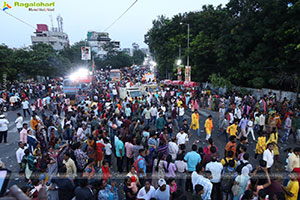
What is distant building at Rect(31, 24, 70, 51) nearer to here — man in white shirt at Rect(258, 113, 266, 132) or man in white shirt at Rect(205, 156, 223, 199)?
man in white shirt at Rect(258, 113, 266, 132)

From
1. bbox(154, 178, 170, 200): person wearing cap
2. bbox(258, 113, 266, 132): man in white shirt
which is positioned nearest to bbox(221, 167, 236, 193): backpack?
bbox(154, 178, 170, 200): person wearing cap

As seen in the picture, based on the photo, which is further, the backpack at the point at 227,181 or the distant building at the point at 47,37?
the distant building at the point at 47,37

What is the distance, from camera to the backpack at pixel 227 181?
4.66 m

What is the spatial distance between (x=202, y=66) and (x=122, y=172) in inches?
897

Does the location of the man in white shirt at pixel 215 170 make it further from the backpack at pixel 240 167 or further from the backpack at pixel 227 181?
the backpack at pixel 240 167

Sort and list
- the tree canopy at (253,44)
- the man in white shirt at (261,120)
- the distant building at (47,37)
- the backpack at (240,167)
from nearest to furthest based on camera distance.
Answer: the backpack at (240,167)
the man in white shirt at (261,120)
the tree canopy at (253,44)
the distant building at (47,37)

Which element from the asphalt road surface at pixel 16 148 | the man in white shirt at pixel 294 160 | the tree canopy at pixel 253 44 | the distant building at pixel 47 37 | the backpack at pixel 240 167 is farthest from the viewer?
the distant building at pixel 47 37

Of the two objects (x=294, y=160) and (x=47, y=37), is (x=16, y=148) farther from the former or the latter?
(x=47, y=37)

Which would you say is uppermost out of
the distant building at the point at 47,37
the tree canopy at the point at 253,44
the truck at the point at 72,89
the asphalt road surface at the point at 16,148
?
the distant building at the point at 47,37

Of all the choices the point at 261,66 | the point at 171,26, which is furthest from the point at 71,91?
the point at 171,26

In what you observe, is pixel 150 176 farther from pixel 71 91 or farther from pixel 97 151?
pixel 71 91

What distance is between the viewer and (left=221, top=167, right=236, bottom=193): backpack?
15.3 feet

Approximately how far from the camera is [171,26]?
Result: 34344 mm

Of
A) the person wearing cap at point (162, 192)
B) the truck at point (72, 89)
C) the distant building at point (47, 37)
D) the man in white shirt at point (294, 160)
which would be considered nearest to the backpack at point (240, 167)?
the man in white shirt at point (294, 160)
